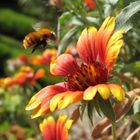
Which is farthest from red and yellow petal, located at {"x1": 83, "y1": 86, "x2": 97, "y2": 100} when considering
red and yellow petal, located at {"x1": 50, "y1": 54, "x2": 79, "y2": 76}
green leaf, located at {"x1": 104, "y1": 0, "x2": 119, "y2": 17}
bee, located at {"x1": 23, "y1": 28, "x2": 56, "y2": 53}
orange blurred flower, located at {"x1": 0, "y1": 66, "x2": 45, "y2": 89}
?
orange blurred flower, located at {"x1": 0, "y1": 66, "x2": 45, "y2": 89}

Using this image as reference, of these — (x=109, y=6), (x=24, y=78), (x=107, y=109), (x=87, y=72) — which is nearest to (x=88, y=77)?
(x=87, y=72)

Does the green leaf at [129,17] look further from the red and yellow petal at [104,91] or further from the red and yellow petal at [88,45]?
the red and yellow petal at [104,91]

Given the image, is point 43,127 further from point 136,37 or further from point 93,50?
point 136,37

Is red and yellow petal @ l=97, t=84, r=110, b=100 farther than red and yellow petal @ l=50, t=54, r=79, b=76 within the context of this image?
No

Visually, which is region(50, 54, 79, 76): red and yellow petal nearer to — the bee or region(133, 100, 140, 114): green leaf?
region(133, 100, 140, 114): green leaf

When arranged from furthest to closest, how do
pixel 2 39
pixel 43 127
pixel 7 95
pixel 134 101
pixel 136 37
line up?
pixel 2 39 < pixel 7 95 < pixel 136 37 < pixel 134 101 < pixel 43 127

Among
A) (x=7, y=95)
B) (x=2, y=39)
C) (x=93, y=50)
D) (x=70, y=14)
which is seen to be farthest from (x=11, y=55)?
(x=93, y=50)

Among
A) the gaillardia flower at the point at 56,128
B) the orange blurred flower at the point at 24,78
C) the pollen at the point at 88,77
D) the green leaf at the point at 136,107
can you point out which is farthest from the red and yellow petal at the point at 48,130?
the orange blurred flower at the point at 24,78

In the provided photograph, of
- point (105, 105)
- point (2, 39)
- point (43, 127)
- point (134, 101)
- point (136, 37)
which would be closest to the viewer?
point (105, 105)
